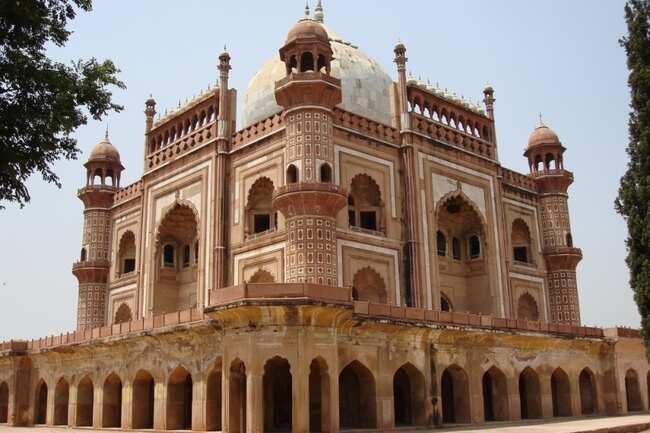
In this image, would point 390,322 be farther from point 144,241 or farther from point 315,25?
point 144,241

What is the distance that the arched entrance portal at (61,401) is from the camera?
2189 centimetres

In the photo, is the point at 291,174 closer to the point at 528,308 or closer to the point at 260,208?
the point at 260,208

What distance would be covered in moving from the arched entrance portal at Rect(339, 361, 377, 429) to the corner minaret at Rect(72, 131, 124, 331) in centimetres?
1346

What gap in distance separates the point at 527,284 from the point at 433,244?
5624 mm

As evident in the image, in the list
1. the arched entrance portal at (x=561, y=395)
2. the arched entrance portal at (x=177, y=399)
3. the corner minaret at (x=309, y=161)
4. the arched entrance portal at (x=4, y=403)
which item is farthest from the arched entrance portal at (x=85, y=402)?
the arched entrance portal at (x=561, y=395)

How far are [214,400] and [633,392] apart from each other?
14.3 meters

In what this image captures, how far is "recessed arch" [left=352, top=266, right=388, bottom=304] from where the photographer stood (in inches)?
843

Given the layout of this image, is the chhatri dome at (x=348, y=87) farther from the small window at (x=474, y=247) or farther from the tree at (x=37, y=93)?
the tree at (x=37, y=93)

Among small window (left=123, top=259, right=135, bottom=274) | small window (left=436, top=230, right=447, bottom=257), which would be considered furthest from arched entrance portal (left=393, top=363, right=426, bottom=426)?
small window (left=123, top=259, right=135, bottom=274)

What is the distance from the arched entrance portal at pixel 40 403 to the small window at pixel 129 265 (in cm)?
618

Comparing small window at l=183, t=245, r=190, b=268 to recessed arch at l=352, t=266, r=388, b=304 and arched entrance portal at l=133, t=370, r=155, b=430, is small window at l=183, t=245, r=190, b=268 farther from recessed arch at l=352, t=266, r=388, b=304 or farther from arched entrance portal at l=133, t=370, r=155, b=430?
recessed arch at l=352, t=266, r=388, b=304

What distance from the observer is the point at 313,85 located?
1997 cm

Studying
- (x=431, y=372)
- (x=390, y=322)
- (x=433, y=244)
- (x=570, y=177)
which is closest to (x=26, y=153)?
(x=390, y=322)

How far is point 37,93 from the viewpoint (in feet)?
28.2
